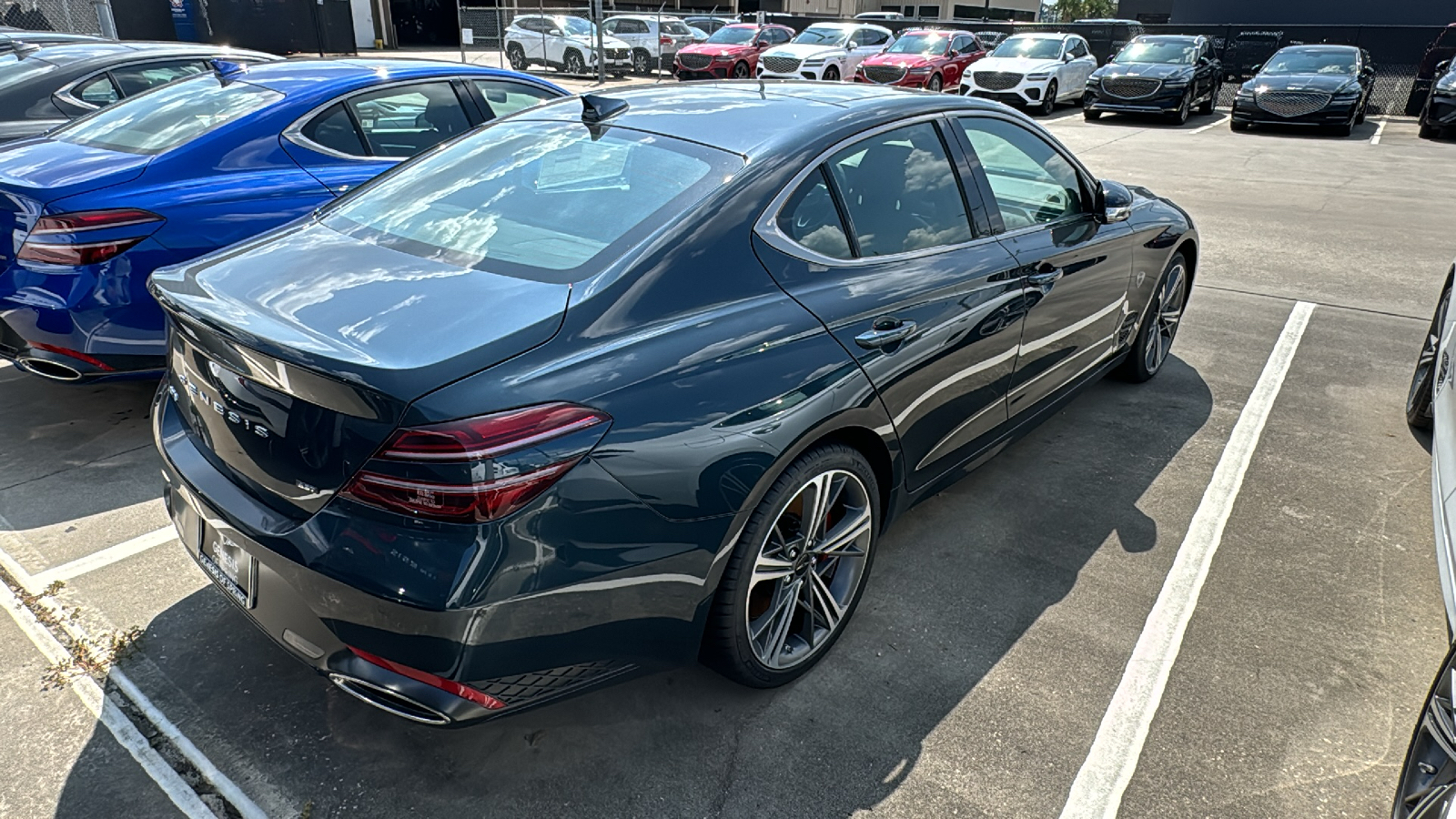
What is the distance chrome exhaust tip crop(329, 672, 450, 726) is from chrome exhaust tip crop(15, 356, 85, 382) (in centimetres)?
266

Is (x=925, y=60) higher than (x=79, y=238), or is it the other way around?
(x=79, y=238)

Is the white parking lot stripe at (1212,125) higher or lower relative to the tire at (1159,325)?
lower

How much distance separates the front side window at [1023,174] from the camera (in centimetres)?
341

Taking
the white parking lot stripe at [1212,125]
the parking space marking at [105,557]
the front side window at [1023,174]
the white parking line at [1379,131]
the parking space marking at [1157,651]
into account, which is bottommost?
the white parking line at [1379,131]

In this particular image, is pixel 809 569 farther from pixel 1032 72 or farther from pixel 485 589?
pixel 1032 72

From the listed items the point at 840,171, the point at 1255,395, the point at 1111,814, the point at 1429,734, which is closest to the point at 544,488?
the point at 840,171

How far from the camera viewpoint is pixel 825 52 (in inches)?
862

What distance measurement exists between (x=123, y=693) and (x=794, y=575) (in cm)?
196

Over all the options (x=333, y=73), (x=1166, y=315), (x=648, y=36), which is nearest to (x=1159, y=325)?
(x=1166, y=315)

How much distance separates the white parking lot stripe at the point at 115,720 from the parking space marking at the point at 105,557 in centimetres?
12

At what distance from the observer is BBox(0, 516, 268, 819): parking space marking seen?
7.38 feet

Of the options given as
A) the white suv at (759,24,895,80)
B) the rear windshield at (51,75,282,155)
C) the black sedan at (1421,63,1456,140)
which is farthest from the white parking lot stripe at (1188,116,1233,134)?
the rear windshield at (51,75,282,155)

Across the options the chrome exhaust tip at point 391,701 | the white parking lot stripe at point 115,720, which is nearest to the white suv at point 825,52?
the white parking lot stripe at point 115,720

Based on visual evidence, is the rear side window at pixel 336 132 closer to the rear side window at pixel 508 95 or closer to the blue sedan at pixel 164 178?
the blue sedan at pixel 164 178
